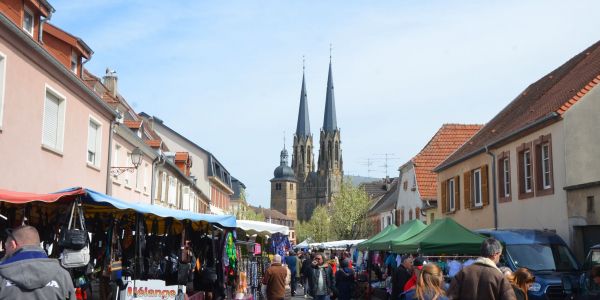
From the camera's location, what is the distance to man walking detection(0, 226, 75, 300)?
4.70 meters

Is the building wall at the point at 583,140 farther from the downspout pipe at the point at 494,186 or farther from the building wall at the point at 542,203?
the downspout pipe at the point at 494,186

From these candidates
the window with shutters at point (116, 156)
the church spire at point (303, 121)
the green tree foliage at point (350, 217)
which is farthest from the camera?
the church spire at point (303, 121)

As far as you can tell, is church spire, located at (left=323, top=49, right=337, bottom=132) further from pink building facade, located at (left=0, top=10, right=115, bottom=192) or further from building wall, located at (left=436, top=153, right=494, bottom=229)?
pink building facade, located at (left=0, top=10, right=115, bottom=192)

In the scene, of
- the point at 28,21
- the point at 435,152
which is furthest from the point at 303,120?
the point at 28,21

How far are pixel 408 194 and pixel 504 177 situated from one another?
1692cm

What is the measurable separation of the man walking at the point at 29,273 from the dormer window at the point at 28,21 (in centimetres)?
1240

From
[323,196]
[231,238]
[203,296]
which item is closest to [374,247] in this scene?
[231,238]

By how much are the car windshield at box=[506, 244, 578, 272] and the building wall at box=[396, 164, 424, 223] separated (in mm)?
21044

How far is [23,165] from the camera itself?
598 inches

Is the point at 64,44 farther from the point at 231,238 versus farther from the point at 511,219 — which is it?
the point at 511,219

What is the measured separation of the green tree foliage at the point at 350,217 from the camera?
61.6 metres

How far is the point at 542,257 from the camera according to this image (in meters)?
15.1

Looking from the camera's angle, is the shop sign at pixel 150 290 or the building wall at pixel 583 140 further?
the building wall at pixel 583 140

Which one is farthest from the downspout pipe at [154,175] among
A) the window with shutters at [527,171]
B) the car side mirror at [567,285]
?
the car side mirror at [567,285]
